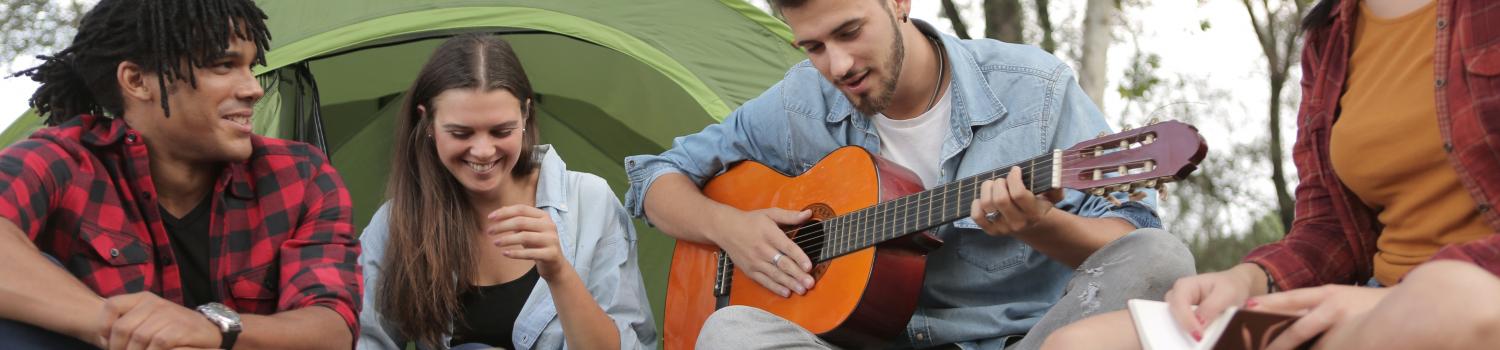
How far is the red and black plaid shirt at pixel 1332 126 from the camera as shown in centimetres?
163

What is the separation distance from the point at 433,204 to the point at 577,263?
0.35m

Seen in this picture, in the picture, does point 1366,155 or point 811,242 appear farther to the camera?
point 811,242

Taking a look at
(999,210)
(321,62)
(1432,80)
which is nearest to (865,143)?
(999,210)

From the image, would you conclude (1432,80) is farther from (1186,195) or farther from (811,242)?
(1186,195)

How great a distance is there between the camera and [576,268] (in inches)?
122

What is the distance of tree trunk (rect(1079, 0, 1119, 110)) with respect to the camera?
22.0ft

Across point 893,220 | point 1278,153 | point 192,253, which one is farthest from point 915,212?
point 1278,153

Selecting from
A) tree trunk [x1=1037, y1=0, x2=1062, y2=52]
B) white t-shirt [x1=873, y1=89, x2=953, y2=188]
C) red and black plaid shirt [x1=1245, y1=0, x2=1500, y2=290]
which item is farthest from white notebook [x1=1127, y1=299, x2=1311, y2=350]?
tree trunk [x1=1037, y1=0, x2=1062, y2=52]

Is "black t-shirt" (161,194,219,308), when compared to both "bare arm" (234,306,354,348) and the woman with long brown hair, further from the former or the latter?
the woman with long brown hair

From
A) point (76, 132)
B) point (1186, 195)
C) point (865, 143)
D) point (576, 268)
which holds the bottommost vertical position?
point (1186, 195)

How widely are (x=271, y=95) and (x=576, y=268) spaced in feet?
3.54

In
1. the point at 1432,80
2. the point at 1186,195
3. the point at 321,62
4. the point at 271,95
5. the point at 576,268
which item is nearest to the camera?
the point at 1432,80

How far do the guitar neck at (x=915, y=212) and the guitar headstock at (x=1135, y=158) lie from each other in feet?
0.13

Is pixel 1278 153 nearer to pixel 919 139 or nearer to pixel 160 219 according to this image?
pixel 919 139
